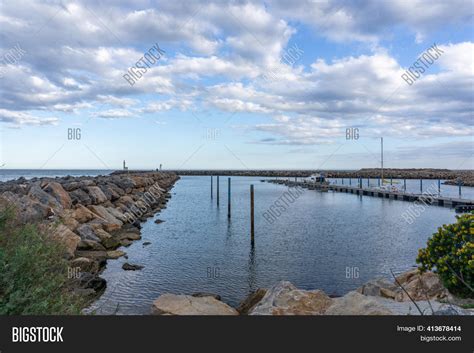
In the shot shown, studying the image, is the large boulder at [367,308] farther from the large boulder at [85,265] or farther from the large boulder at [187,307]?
the large boulder at [85,265]

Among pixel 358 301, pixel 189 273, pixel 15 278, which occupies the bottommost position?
pixel 189 273

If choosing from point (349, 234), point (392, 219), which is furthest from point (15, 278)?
point (392, 219)

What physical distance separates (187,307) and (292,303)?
2556 mm

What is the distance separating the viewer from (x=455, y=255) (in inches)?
288

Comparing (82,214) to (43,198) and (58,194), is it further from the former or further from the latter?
(43,198)

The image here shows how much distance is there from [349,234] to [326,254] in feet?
23.0

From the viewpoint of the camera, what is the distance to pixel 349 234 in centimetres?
2550

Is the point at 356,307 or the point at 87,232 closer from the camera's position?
the point at 356,307

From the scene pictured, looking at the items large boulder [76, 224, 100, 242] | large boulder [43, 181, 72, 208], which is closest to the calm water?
large boulder [76, 224, 100, 242]

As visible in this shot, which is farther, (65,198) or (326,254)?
(65,198)

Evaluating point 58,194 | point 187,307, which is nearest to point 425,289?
point 187,307

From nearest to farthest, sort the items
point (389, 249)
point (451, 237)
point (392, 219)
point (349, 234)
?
1. point (451, 237)
2. point (389, 249)
3. point (349, 234)
4. point (392, 219)
